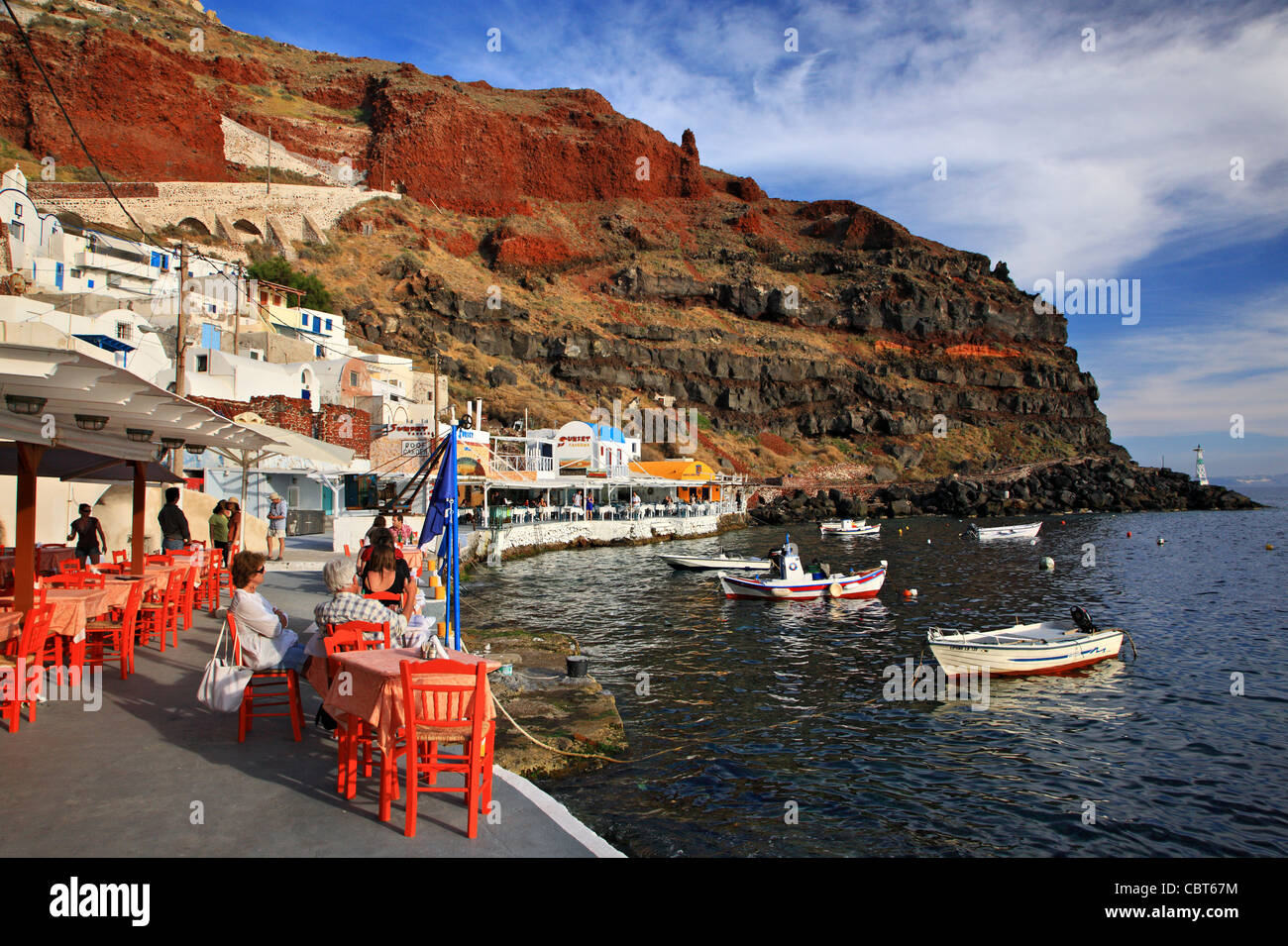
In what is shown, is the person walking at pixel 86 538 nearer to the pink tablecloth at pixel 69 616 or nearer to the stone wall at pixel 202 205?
the pink tablecloth at pixel 69 616

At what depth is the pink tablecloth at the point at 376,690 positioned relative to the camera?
4.53m

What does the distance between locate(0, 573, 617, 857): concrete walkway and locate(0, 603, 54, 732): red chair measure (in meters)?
0.17

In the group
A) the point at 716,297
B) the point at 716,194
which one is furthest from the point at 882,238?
the point at 716,297

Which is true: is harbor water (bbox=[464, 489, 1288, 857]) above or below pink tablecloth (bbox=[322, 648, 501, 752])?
below

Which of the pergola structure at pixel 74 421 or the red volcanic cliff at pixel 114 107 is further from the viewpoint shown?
the red volcanic cliff at pixel 114 107

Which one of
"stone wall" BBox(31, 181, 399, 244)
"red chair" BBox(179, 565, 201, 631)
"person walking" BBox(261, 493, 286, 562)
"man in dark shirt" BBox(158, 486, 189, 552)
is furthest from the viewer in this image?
"stone wall" BBox(31, 181, 399, 244)

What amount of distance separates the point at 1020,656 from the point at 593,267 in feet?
286

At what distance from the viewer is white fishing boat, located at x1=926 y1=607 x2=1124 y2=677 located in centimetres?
1420

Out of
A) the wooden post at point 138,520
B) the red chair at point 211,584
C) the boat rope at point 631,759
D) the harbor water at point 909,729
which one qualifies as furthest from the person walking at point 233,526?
the boat rope at point 631,759

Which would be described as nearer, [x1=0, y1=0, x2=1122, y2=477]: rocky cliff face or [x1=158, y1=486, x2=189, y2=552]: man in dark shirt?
[x1=158, y1=486, x2=189, y2=552]: man in dark shirt

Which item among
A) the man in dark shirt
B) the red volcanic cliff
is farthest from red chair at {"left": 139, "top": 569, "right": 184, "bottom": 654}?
the red volcanic cliff

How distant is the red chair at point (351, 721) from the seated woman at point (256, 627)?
53 cm

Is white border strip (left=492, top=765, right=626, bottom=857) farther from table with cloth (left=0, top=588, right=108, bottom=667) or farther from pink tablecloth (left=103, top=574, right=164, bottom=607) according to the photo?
pink tablecloth (left=103, top=574, right=164, bottom=607)

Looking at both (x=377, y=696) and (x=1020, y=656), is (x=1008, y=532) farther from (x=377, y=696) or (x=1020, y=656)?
(x=377, y=696)
